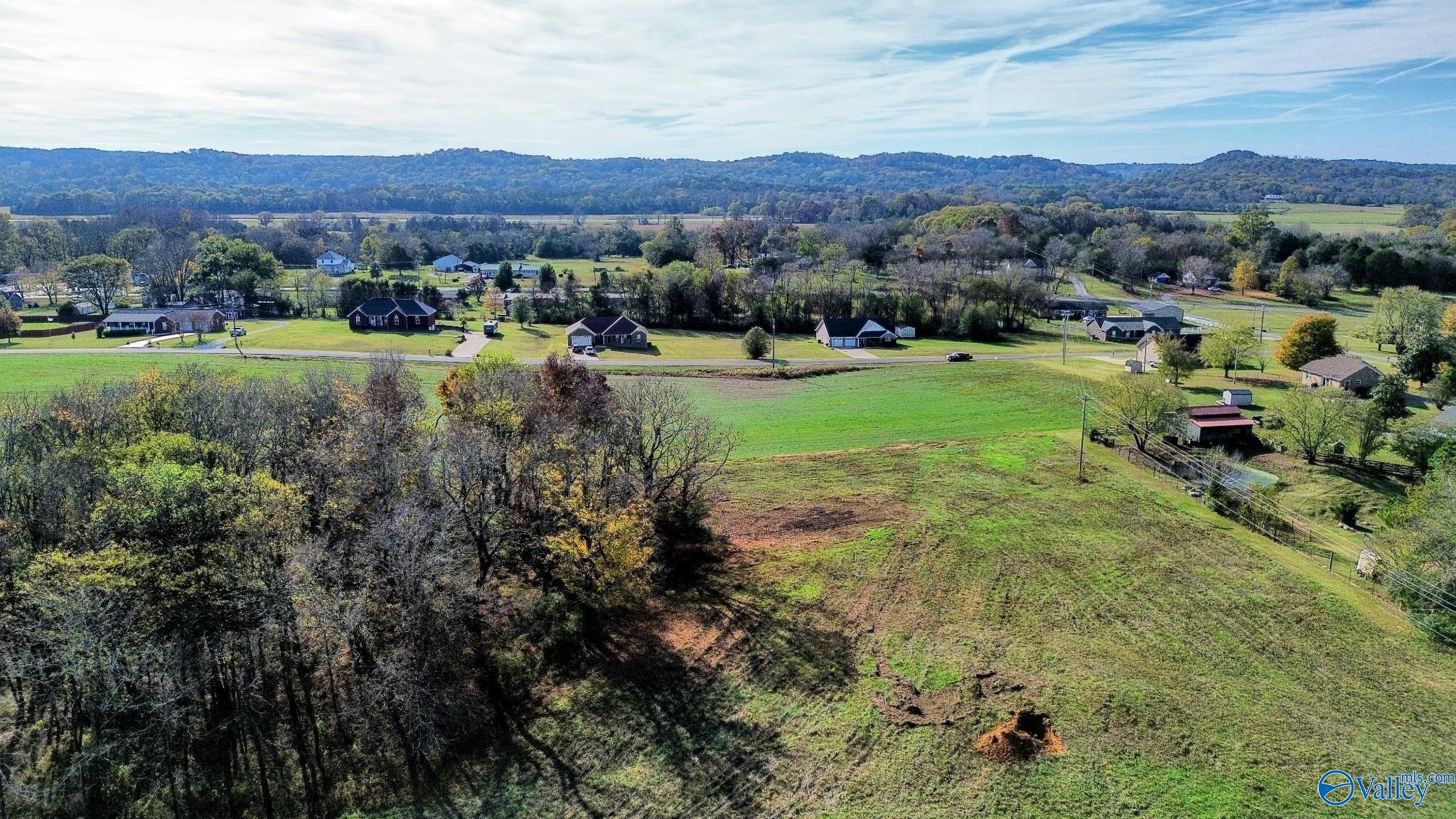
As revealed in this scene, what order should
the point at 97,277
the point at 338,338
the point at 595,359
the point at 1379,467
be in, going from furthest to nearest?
the point at 97,277 < the point at 338,338 < the point at 595,359 < the point at 1379,467

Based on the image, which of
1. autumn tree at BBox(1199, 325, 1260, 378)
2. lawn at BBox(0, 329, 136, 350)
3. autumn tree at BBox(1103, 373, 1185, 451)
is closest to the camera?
autumn tree at BBox(1103, 373, 1185, 451)

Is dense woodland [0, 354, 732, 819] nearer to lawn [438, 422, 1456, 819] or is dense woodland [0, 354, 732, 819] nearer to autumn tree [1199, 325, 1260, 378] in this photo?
lawn [438, 422, 1456, 819]

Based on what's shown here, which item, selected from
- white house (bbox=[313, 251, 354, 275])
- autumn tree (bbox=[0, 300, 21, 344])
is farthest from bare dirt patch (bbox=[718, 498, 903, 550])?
white house (bbox=[313, 251, 354, 275])

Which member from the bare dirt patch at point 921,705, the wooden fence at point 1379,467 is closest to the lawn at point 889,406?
the wooden fence at point 1379,467

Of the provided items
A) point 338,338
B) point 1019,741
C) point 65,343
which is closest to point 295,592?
point 1019,741

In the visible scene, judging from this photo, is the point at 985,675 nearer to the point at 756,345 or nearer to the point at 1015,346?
the point at 756,345

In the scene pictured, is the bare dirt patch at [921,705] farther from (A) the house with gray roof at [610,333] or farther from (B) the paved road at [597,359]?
(A) the house with gray roof at [610,333]
